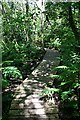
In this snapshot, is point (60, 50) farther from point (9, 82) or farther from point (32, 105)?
point (32, 105)

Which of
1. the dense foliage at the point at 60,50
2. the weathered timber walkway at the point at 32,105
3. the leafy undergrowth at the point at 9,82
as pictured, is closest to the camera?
the leafy undergrowth at the point at 9,82

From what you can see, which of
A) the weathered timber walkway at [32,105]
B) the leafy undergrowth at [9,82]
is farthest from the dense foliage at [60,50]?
the weathered timber walkway at [32,105]

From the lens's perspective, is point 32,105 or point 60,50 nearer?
point 32,105

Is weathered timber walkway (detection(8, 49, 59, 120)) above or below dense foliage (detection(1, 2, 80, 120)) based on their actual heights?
below

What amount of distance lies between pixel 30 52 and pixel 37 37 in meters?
5.83

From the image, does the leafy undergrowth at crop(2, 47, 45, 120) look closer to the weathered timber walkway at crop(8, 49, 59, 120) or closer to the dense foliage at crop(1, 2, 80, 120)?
the dense foliage at crop(1, 2, 80, 120)

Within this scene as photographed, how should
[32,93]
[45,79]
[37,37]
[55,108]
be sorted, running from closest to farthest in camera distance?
[55,108]
[32,93]
[45,79]
[37,37]

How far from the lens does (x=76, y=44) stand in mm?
6656

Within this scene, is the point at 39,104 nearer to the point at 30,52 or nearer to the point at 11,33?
the point at 30,52

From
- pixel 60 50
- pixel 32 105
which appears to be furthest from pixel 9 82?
pixel 60 50

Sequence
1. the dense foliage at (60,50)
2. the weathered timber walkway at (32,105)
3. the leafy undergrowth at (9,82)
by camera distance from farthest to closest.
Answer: the dense foliage at (60,50) → the weathered timber walkway at (32,105) → the leafy undergrowth at (9,82)

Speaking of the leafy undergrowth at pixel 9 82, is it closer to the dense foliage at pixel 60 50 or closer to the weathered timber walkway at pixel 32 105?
the dense foliage at pixel 60 50

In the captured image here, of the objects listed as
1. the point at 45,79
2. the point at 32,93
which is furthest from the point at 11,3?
the point at 32,93

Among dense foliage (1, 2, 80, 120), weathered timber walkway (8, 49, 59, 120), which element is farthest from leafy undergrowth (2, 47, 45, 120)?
weathered timber walkway (8, 49, 59, 120)
